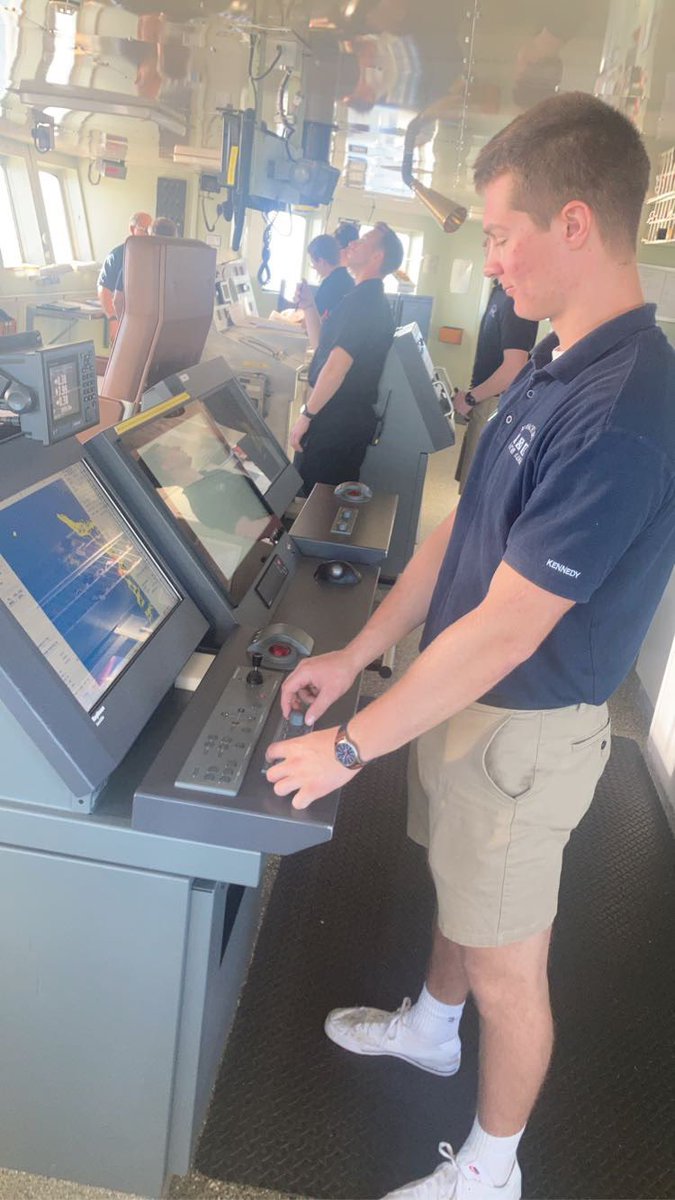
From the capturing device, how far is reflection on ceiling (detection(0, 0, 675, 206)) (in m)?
3.27

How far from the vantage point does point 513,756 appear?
3.87 ft

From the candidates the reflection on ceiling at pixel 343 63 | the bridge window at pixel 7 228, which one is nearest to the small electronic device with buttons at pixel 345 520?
the reflection on ceiling at pixel 343 63

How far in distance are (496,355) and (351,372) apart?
1328 mm

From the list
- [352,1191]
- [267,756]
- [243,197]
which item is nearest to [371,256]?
[243,197]

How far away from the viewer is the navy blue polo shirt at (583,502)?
93 centimetres

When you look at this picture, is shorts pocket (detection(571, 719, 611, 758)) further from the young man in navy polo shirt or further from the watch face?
the watch face

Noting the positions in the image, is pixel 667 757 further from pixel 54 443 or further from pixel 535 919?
pixel 54 443

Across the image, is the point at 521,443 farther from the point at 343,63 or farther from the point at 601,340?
the point at 343,63

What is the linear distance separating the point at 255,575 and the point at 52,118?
20.8ft

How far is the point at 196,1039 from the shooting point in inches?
47.9

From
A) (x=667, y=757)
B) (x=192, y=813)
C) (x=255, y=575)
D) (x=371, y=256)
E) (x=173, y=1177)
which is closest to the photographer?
(x=192, y=813)

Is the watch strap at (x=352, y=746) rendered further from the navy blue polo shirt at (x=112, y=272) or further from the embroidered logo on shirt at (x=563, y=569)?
the navy blue polo shirt at (x=112, y=272)

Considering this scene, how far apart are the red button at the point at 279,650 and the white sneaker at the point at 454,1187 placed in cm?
90

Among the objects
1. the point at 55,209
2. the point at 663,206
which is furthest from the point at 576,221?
the point at 55,209
